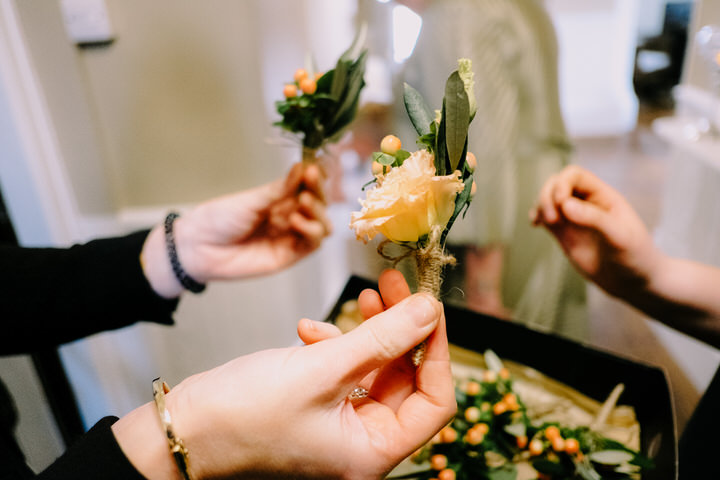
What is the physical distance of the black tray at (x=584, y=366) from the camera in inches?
17.2

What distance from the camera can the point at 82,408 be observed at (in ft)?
1.53

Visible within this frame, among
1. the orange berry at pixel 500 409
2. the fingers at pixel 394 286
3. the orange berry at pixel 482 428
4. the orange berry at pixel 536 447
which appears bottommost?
the orange berry at pixel 536 447

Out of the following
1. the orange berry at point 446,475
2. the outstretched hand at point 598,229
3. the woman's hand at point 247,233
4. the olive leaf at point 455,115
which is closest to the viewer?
the olive leaf at point 455,115

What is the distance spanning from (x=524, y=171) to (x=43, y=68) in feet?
3.26

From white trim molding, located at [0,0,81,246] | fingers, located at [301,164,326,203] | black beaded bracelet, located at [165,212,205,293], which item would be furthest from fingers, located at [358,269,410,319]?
white trim molding, located at [0,0,81,246]

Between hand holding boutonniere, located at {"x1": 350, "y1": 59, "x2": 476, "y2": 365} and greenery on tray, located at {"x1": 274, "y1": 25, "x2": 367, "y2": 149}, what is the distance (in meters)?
0.24

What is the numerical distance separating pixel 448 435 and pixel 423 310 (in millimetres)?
224

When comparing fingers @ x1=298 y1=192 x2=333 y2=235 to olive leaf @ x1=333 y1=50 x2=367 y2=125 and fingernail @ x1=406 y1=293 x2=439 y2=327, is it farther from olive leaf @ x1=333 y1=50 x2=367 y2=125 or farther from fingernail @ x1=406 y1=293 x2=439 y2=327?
fingernail @ x1=406 y1=293 x2=439 y2=327

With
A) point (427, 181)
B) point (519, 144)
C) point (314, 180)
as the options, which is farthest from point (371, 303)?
point (519, 144)

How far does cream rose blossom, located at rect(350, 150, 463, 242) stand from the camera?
29 cm

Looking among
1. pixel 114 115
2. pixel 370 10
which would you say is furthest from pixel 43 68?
pixel 370 10

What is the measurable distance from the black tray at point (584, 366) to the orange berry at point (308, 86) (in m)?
0.23

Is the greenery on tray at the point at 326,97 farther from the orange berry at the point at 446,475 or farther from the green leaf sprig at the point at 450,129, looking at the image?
the orange berry at the point at 446,475

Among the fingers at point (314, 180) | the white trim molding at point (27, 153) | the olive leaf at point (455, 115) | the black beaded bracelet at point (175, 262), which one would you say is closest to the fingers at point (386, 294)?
the olive leaf at point (455, 115)
